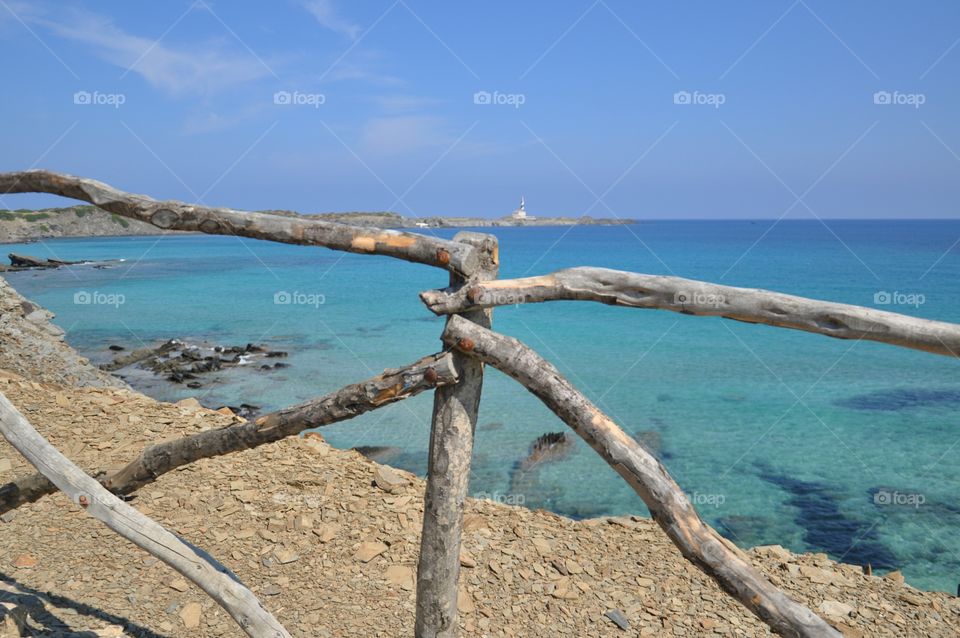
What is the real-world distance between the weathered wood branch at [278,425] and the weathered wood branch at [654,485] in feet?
0.74

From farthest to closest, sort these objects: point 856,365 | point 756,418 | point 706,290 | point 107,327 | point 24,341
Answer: point 107,327
point 856,365
point 756,418
point 24,341
point 706,290

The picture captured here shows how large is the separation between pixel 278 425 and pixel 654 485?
6.32ft

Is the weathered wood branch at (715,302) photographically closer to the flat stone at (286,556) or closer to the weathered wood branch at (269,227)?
the weathered wood branch at (269,227)

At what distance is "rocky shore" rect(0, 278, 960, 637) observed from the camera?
432 cm

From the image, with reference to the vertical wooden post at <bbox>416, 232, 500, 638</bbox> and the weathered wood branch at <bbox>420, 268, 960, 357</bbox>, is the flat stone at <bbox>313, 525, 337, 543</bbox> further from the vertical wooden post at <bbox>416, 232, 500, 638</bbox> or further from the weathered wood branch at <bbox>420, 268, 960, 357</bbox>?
the weathered wood branch at <bbox>420, 268, 960, 357</bbox>

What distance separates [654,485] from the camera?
2482 millimetres

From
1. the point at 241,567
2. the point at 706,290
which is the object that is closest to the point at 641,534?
the point at 241,567

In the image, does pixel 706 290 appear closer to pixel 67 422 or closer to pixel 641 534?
pixel 641 534

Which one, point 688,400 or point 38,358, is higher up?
point 688,400

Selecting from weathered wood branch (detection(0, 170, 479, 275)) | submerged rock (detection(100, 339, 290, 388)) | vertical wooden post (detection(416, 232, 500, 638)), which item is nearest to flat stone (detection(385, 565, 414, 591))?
vertical wooden post (detection(416, 232, 500, 638))

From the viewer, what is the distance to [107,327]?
84.3ft

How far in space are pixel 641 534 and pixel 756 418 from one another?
39.7ft
